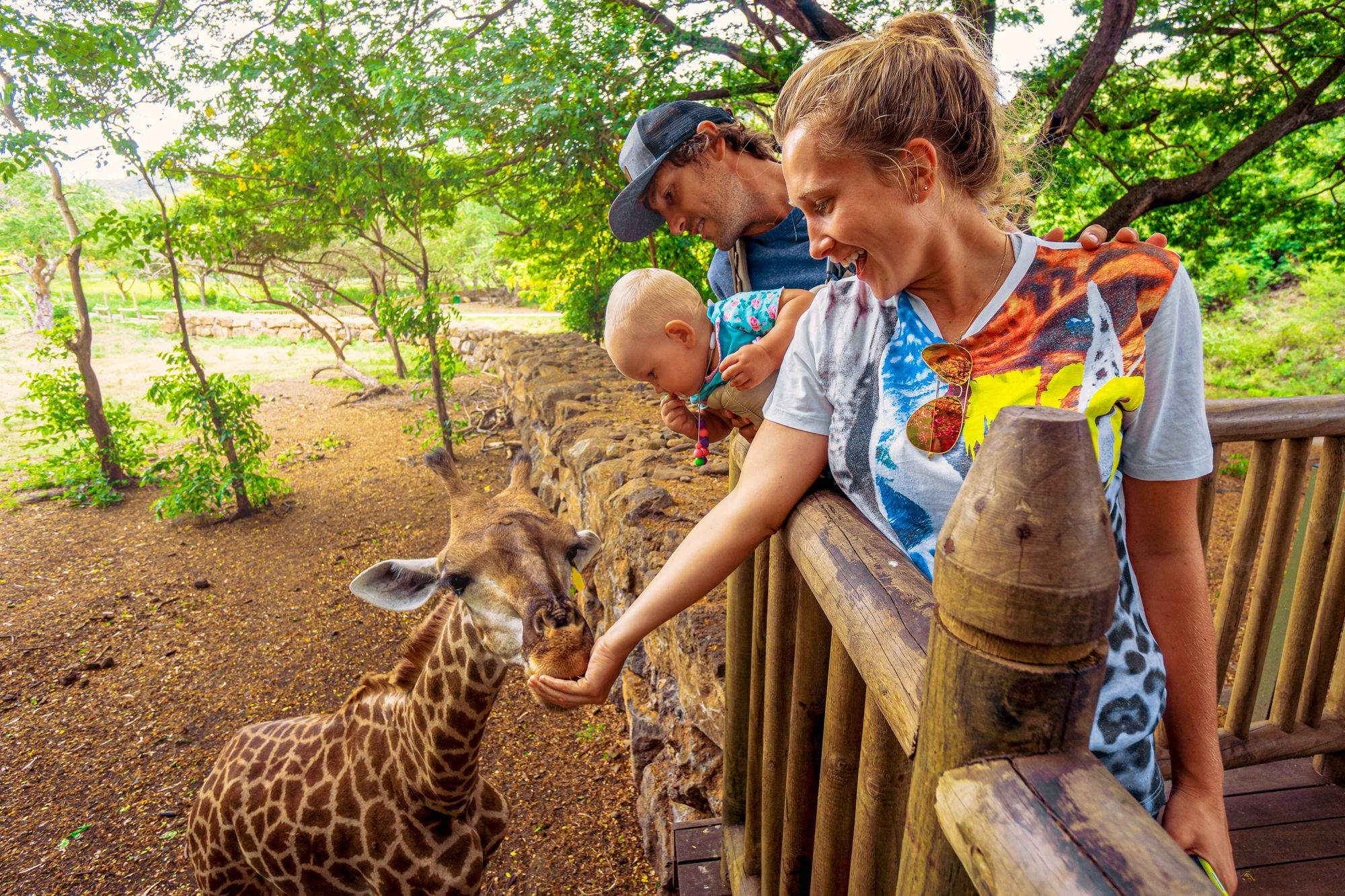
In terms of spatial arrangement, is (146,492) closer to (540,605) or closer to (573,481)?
(573,481)

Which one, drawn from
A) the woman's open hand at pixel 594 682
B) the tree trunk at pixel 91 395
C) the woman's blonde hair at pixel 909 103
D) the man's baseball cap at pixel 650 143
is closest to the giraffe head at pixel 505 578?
the woman's open hand at pixel 594 682

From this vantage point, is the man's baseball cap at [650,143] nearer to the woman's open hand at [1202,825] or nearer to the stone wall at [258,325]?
the woman's open hand at [1202,825]

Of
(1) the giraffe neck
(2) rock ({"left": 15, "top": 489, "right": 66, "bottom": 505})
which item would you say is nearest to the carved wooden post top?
(1) the giraffe neck

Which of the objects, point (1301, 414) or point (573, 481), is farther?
point (573, 481)

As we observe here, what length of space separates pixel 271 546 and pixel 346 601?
62.8 inches

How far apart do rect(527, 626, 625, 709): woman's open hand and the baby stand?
0.80 m

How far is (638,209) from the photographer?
101 inches

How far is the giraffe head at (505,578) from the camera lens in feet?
7.11

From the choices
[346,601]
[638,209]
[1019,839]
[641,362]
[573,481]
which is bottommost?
[346,601]

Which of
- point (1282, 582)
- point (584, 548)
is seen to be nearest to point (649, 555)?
point (584, 548)

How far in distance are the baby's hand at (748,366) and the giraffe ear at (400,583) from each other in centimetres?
112

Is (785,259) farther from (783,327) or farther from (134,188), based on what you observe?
(134,188)

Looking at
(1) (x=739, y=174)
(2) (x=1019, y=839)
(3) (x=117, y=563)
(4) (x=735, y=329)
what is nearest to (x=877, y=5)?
(1) (x=739, y=174)

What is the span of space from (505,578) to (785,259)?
4.41ft
